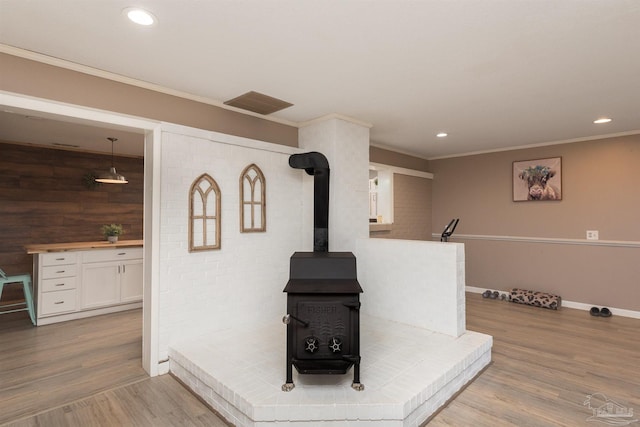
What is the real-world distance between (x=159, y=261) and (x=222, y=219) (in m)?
0.68

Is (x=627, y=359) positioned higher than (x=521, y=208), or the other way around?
(x=521, y=208)

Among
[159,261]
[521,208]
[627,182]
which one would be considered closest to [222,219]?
[159,261]

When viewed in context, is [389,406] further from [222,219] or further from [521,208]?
[521,208]

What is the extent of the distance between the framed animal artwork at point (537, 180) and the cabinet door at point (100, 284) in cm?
611

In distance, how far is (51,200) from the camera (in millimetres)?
5008

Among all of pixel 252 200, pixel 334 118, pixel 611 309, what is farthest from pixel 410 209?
pixel 252 200

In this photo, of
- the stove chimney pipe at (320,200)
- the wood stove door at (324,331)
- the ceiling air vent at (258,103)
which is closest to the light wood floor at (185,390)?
the wood stove door at (324,331)

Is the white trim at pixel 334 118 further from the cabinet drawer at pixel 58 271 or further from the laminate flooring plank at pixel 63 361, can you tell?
the cabinet drawer at pixel 58 271

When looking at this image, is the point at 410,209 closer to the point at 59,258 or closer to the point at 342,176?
the point at 342,176

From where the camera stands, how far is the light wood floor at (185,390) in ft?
7.15

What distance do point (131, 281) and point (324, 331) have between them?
363cm

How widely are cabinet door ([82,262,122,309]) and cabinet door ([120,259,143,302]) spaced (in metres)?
0.06

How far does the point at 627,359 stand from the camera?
9.96ft

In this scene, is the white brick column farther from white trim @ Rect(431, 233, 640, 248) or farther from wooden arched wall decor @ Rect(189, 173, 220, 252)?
white trim @ Rect(431, 233, 640, 248)
